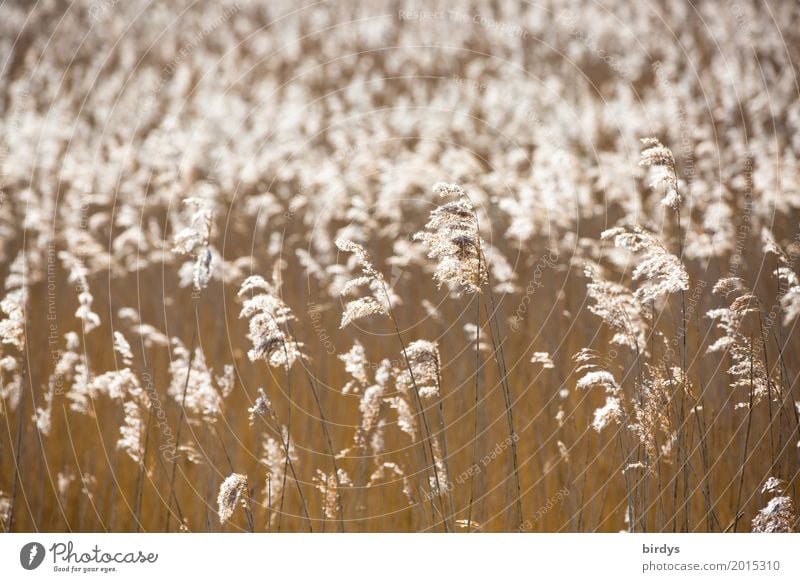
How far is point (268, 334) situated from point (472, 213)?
0.65 meters

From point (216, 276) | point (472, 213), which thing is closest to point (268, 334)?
point (472, 213)
